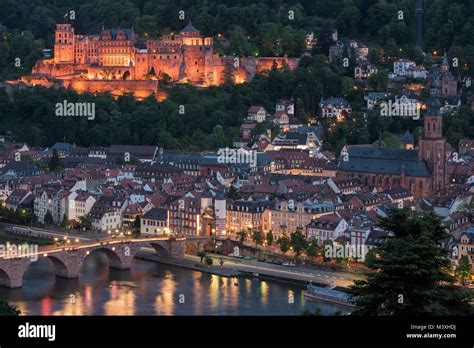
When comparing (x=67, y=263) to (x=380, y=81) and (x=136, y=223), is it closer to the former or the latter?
(x=136, y=223)

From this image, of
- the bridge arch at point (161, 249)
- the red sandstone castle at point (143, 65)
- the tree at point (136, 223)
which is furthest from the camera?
the red sandstone castle at point (143, 65)

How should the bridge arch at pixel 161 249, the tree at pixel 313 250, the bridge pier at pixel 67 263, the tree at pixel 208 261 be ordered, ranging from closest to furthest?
the bridge pier at pixel 67 263 < the tree at pixel 208 261 < the tree at pixel 313 250 < the bridge arch at pixel 161 249

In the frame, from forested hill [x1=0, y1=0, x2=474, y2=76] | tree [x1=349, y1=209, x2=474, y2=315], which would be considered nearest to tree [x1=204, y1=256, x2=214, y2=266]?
tree [x1=349, y1=209, x2=474, y2=315]

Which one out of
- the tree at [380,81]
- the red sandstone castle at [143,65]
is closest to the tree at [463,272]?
the tree at [380,81]

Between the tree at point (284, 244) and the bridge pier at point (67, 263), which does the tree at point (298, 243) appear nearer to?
the tree at point (284, 244)

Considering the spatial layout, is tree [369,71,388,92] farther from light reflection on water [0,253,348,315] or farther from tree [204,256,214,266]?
light reflection on water [0,253,348,315]

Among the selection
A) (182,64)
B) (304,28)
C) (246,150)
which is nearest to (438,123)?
(246,150)
